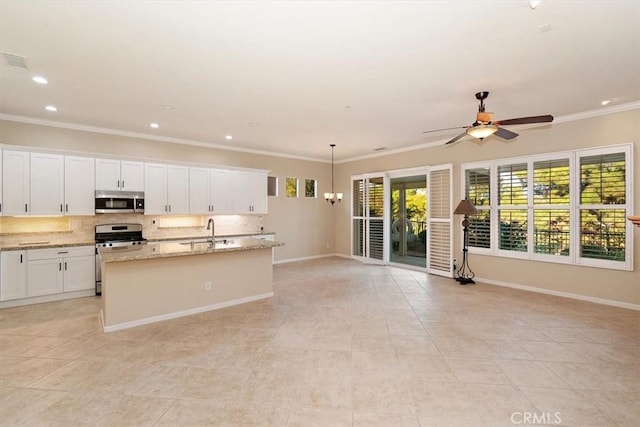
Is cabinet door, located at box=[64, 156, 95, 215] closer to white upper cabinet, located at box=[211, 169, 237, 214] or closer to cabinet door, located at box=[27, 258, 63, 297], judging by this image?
cabinet door, located at box=[27, 258, 63, 297]

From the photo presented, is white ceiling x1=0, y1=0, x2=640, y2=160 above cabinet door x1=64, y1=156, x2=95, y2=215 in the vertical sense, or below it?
above

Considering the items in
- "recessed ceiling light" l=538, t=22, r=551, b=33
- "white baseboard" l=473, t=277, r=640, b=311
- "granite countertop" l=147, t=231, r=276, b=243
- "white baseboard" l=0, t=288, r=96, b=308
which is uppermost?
"recessed ceiling light" l=538, t=22, r=551, b=33

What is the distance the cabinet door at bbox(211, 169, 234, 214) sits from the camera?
6.75 metres

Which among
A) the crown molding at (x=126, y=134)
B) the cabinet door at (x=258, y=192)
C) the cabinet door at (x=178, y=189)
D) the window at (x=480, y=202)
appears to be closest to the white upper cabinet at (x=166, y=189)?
the cabinet door at (x=178, y=189)

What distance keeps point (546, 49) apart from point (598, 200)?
3107 millimetres

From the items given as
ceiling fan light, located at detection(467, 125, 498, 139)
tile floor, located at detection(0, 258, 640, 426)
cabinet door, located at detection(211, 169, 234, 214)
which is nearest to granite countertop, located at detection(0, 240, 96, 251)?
Answer: tile floor, located at detection(0, 258, 640, 426)

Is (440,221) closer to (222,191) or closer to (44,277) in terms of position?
(222,191)

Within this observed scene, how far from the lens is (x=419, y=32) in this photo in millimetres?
2623

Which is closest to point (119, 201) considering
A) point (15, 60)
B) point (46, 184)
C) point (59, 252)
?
point (46, 184)

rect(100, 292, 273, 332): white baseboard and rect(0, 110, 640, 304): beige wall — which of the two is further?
rect(0, 110, 640, 304): beige wall

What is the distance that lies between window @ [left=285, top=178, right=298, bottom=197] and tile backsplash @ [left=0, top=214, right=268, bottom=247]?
58.3 inches

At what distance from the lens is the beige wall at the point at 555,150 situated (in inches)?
175

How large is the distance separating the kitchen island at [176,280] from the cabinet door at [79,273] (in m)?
1.49

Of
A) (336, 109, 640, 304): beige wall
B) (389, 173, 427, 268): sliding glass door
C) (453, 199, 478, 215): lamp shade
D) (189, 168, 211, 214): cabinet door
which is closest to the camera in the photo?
(336, 109, 640, 304): beige wall
